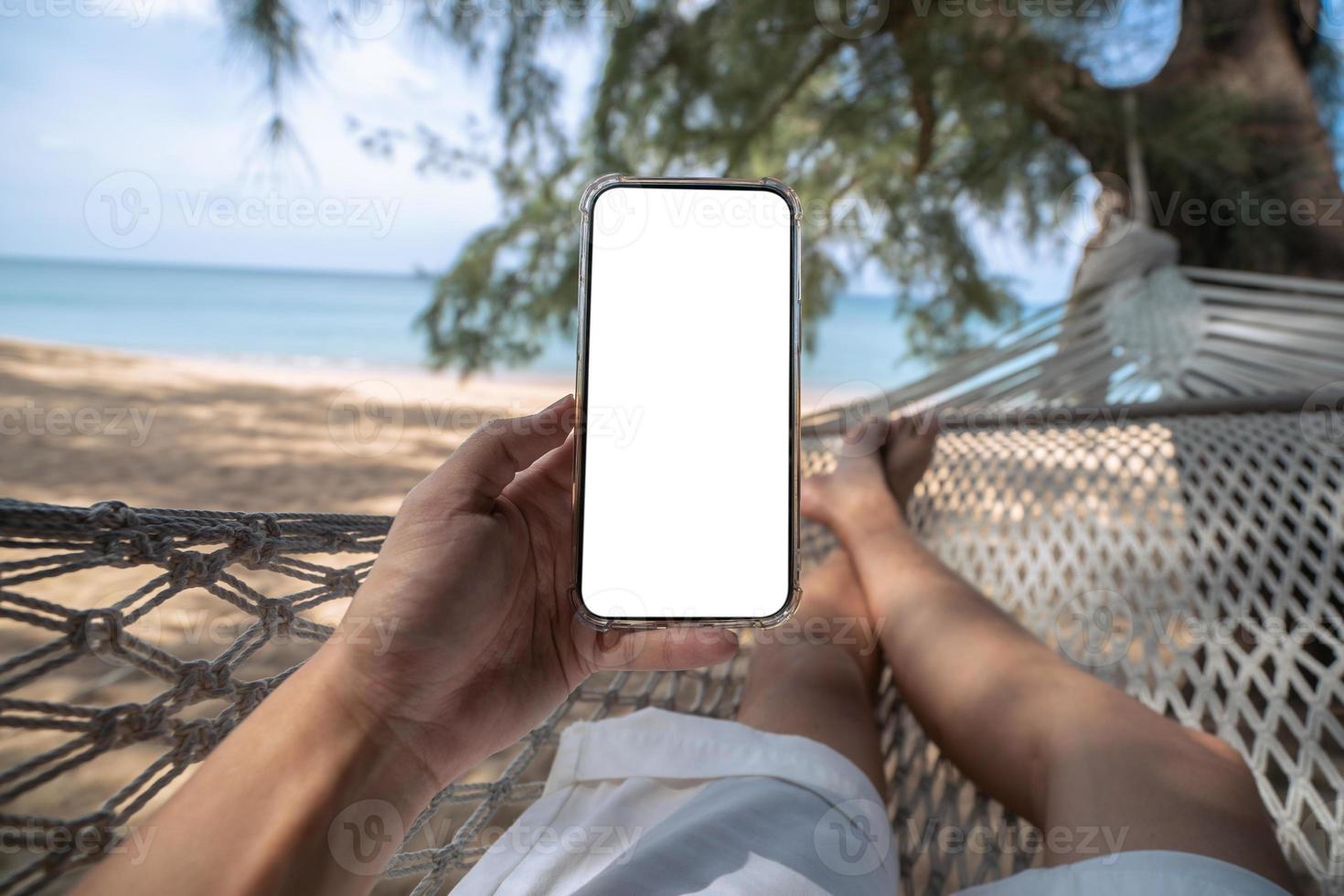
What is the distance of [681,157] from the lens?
74.1 inches

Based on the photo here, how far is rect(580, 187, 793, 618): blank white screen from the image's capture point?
0.41 m

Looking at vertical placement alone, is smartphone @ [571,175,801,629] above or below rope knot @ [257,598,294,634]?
above

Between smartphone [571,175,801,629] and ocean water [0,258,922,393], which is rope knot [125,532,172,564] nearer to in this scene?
smartphone [571,175,801,629]

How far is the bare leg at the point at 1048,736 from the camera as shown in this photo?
1.45 ft

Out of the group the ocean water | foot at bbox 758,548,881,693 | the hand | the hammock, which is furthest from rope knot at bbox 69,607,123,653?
the ocean water

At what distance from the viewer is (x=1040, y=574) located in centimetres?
85

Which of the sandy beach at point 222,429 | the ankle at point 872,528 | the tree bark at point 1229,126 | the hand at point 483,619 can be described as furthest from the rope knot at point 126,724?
the tree bark at point 1229,126

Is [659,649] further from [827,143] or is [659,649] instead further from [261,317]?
[261,317]

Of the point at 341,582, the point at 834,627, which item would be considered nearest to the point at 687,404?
the point at 341,582

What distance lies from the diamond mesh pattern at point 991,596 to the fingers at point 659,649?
16cm

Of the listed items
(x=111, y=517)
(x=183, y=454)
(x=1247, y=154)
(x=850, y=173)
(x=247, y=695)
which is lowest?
(x=183, y=454)

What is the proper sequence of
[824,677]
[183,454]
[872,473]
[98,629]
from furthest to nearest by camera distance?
1. [183,454]
2. [872,473]
3. [824,677]
4. [98,629]

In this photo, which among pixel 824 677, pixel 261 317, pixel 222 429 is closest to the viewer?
pixel 824 677

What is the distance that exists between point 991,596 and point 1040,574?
6 cm
